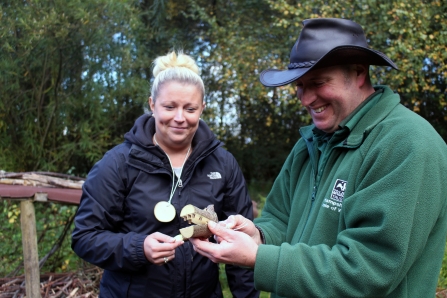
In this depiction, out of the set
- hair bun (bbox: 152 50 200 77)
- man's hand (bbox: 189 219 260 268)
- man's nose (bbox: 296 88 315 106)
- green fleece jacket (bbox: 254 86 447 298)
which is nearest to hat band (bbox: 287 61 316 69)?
man's nose (bbox: 296 88 315 106)

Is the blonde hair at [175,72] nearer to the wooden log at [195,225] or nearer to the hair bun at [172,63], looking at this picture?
the hair bun at [172,63]

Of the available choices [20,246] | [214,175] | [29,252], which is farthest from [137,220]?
[20,246]

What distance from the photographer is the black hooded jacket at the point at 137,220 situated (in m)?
2.70

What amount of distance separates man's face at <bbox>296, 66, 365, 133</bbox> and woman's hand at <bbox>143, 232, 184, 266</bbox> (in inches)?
37.1

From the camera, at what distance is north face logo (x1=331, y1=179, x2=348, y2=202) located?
1950 mm

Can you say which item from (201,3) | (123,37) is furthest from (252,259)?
(201,3)

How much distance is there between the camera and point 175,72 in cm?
290

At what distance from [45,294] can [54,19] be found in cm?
431

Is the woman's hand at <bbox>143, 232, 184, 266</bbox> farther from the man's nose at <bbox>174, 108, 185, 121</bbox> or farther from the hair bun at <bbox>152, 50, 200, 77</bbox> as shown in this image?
the hair bun at <bbox>152, 50, 200, 77</bbox>

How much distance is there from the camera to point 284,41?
9414 millimetres

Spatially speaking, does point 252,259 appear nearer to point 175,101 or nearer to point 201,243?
point 201,243

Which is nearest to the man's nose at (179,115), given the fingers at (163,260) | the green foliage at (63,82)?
the fingers at (163,260)

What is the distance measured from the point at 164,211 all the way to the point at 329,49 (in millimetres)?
1262

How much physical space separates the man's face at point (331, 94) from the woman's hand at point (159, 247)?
3.09ft
